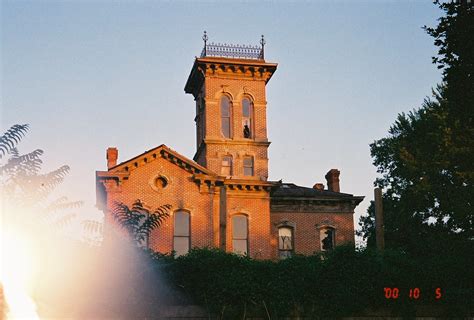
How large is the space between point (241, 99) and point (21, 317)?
104 feet

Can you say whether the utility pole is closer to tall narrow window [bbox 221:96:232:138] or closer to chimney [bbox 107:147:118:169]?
tall narrow window [bbox 221:96:232:138]

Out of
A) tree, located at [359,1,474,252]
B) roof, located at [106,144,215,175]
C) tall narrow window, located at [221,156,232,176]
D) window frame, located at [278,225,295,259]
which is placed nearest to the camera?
tree, located at [359,1,474,252]

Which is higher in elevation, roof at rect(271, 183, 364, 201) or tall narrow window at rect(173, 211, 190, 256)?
roof at rect(271, 183, 364, 201)

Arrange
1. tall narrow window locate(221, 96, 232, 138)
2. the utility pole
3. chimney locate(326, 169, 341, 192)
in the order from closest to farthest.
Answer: the utility pole < tall narrow window locate(221, 96, 232, 138) < chimney locate(326, 169, 341, 192)

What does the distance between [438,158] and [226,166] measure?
11.6 m

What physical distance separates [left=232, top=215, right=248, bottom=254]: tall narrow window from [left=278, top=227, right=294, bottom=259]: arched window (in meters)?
3.28

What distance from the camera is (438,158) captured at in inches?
1330

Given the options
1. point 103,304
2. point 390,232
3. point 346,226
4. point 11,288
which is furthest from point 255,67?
point 11,288

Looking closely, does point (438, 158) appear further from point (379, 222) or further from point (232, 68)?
point (232, 68)

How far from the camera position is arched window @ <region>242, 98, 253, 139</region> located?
37.9 meters

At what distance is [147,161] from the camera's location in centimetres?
3303

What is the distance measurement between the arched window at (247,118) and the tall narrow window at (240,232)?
5498 millimetres
